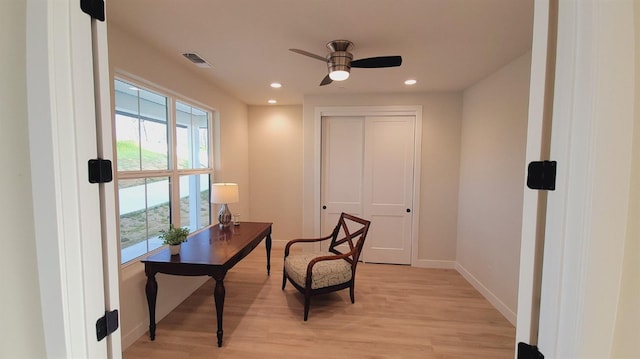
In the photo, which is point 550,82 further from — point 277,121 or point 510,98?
point 277,121

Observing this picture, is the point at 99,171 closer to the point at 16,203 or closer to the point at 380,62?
the point at 16,203

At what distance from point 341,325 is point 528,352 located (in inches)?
76.3

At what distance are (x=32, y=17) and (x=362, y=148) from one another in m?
3.55

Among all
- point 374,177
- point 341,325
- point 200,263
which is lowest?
point 341,325

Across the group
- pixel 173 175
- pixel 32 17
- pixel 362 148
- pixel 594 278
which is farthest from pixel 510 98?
pixel 173 175

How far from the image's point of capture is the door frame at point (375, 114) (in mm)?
3754

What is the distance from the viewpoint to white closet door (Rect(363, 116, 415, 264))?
12.6 feet

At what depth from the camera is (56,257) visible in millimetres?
678

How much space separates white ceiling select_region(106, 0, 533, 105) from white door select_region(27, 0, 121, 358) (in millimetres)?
1208

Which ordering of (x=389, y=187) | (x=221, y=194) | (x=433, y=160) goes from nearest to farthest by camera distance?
(x=221, y=194), (x=433, y=160), (x=389, y=187)

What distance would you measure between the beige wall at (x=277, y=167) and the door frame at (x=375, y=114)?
2.31 feet

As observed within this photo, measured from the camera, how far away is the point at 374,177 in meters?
3.91

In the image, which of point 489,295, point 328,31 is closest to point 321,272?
point 489,295

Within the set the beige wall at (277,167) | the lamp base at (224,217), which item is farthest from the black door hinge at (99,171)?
the beige wall at (277,167)
